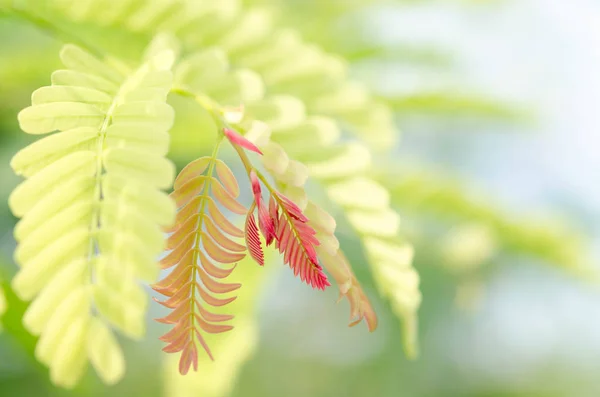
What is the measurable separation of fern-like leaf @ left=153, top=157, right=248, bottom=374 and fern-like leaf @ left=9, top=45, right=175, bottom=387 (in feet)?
0.14

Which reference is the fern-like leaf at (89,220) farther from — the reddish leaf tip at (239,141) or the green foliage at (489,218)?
the green foliage at (489,218)

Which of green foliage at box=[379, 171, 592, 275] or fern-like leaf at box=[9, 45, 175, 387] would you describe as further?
green foliage at box=[379, 171, 592, 275]

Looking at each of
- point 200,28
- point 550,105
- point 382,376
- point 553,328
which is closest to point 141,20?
point 200,28

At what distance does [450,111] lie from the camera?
1.01m

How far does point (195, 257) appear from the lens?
0.97 ft

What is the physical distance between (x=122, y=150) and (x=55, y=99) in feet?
Result: 0.22

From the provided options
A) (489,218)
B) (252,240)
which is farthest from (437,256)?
(252,240)

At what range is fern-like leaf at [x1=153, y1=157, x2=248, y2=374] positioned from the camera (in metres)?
0.29

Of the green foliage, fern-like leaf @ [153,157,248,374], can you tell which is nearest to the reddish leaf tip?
fern-like leaf @ [153,157,248,374]

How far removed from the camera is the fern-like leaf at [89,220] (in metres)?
0.23

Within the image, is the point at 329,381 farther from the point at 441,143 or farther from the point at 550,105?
the point at 550,105

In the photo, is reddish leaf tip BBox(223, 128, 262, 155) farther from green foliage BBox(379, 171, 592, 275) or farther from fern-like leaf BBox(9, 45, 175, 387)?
green foliage BBox(379, 171, 592, 275)

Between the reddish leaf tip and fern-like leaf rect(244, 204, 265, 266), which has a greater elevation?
the reddish leaf tip

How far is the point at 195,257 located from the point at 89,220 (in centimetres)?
6
